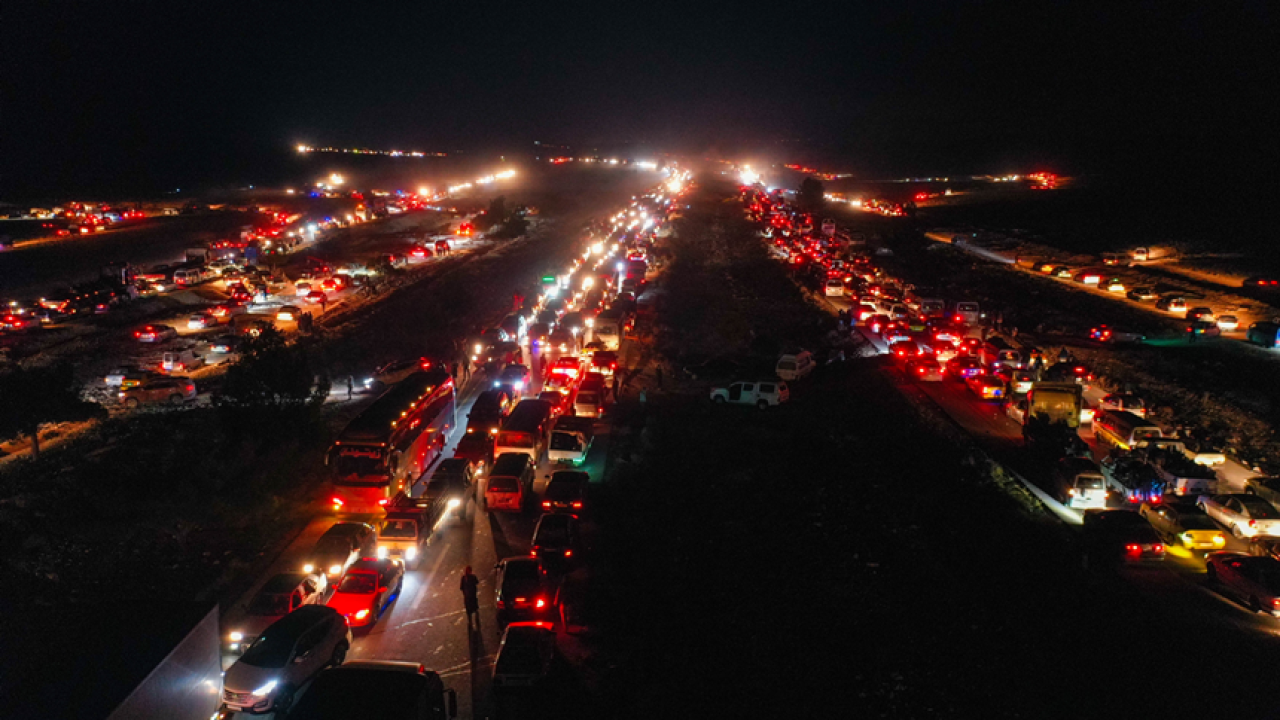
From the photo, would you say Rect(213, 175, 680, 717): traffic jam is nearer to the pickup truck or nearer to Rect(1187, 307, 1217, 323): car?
the pickup truck

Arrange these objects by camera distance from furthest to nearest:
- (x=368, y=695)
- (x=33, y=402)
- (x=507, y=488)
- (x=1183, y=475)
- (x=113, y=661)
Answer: (x=33, y=402) → (x=1183, y=475) → (x=507, y=488) → (x=368, y=695) → (x=113, y=661)

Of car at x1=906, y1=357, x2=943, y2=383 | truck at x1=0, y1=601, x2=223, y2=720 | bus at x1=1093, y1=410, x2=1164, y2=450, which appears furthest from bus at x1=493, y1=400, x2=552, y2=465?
bus at x1=1093, y1=410, x2=1164, y2=450

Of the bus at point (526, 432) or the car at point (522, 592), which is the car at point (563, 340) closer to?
the bus at point (526, 432)

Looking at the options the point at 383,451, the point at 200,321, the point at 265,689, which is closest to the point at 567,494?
the point at 383,451

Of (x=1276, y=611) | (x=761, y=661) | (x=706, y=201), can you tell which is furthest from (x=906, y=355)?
(x=706, y=201)

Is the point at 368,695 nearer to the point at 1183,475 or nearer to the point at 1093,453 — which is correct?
the point at 1183,475

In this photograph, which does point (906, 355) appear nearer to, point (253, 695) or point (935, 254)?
point (253, 695)

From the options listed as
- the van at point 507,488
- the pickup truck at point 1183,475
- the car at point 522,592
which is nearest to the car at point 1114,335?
the pickup truck at point 1183,475
